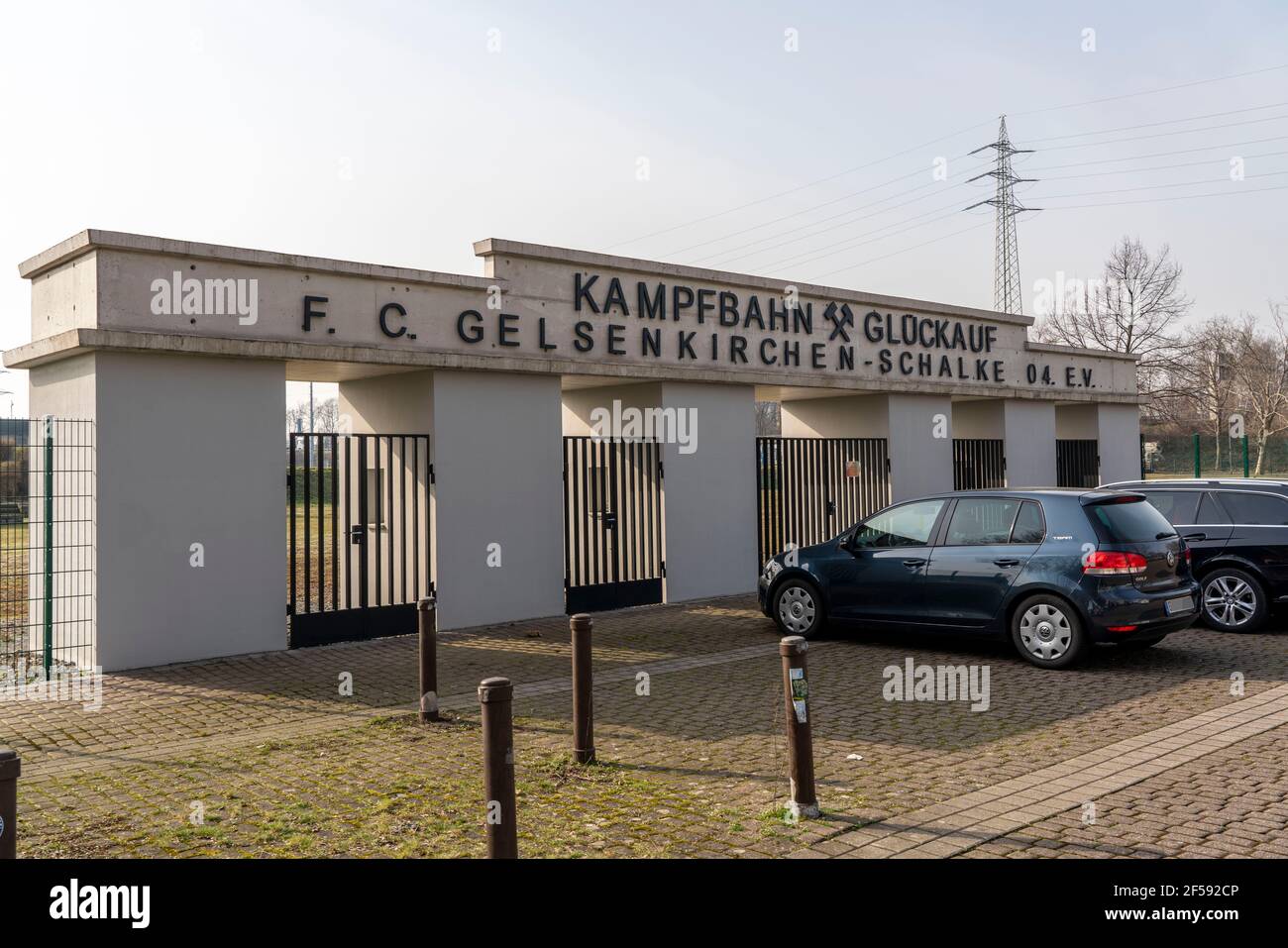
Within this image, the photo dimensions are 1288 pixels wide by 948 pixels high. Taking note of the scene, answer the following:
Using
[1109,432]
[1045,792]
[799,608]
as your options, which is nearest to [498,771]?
[1045,792]

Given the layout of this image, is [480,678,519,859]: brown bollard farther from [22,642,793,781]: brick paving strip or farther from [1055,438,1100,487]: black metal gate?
[1055,438,1100,487]: black metal gate

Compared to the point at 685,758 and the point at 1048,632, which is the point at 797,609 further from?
the point at 685,758

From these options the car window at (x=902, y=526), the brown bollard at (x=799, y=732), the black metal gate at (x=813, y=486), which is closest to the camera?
the brown bollard at (x=799, y=732)

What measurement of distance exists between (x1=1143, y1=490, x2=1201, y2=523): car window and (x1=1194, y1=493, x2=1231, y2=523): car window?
5 cm

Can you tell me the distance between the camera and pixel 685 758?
686cm

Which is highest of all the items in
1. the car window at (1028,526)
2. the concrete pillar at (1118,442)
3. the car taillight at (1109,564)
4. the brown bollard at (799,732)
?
the concrete pillar at (1118,442)

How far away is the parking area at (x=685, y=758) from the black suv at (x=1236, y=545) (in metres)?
0.62

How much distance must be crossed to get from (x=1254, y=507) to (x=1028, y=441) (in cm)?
927

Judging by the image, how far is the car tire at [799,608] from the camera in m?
11.5

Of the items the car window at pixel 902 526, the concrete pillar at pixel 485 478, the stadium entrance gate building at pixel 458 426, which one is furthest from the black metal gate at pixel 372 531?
the car window at pixel 902 526

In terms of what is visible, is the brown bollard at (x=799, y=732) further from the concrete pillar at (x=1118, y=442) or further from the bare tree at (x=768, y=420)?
the bare tree at (x=768, y=420)

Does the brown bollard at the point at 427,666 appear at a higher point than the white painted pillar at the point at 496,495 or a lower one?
lower

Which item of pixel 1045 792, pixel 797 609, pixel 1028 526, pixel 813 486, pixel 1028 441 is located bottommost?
pixel 1045 792
